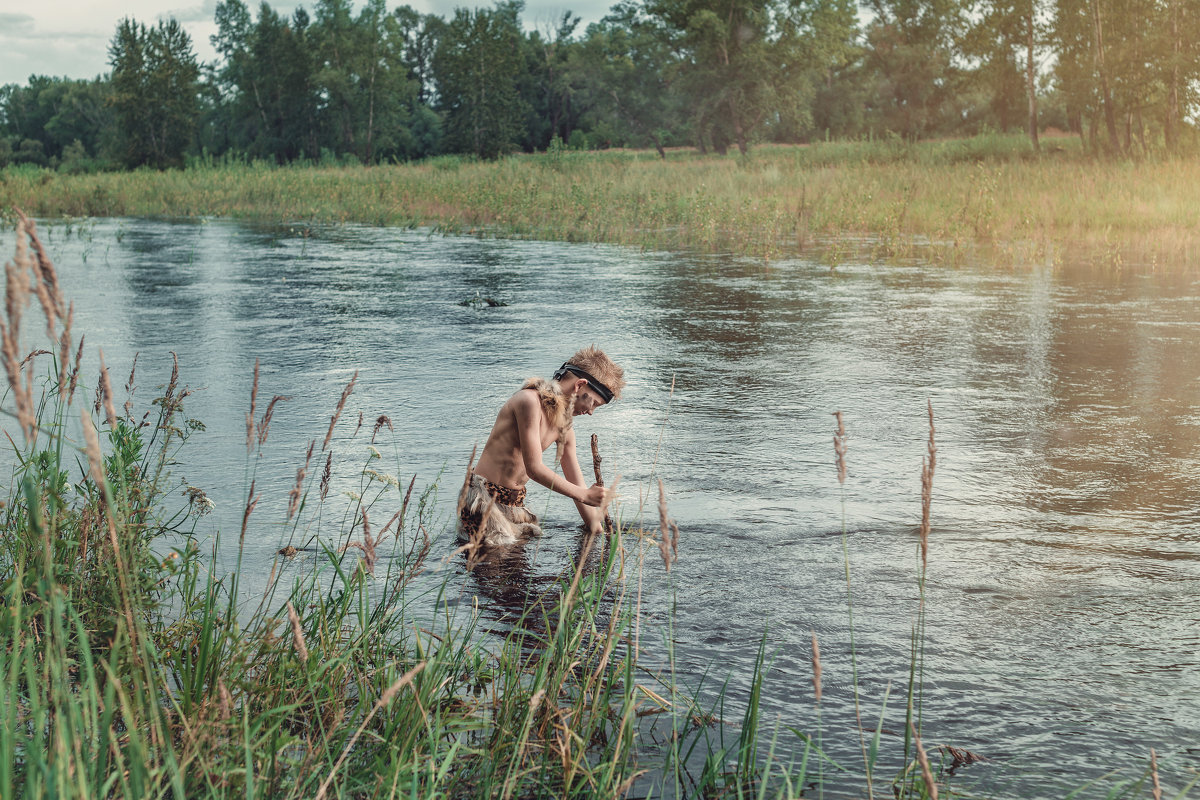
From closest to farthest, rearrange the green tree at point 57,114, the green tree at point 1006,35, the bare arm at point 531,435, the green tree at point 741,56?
the bare arm at point 531,435
the green tree at point 1006,35
the green tree at point 741,56
the green tree at point 57,114

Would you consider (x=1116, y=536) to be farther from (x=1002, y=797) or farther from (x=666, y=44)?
(x=666, y=44)

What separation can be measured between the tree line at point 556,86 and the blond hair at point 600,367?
5356cm

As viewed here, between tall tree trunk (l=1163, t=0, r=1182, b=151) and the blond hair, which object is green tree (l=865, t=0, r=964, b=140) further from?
the blond hair

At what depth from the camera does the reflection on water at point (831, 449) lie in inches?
157

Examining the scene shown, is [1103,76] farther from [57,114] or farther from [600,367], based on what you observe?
[57,114]

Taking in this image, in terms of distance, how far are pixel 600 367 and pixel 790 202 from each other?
18.7 meters

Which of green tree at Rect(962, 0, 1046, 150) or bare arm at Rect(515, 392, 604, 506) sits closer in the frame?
bare arm at Rect(515, 392, 604, 506)

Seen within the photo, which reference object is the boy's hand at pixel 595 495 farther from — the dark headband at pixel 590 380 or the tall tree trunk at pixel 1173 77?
the tall tree trunk at pixel 1173 77

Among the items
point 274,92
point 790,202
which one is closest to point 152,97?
point 274,92

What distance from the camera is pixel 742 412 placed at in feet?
27.3

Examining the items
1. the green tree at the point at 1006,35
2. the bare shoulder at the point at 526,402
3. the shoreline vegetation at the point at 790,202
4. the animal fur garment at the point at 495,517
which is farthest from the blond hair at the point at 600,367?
the green tree at the point at 1006,35

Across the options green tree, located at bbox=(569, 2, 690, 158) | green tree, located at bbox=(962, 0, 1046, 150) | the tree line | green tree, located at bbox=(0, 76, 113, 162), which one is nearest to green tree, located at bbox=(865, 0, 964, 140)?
the tree line

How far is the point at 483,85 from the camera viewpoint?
233 feet

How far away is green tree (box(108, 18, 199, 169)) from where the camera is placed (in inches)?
2798
